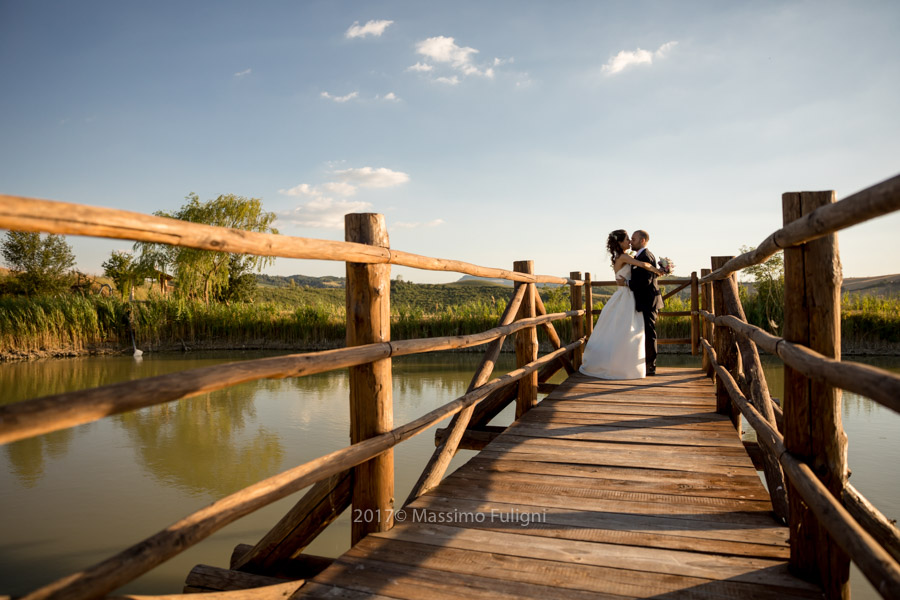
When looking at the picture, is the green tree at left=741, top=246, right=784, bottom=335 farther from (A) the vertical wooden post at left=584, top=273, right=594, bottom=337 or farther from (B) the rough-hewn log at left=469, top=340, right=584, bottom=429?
(B) the rough-hewn log at left=469, top=340, right=584, bottom=429

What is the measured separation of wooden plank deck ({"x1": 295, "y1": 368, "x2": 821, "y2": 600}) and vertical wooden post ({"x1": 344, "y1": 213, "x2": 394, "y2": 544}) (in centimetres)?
12

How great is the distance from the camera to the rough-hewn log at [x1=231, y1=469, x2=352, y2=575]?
82.3 inches

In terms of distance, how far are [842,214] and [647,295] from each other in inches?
176

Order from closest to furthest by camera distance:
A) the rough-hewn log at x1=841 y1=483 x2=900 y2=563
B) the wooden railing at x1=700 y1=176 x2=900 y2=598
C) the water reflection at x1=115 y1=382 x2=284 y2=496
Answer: the wooden railing at x1=700 y1=176 x2=900 y2=598 < the rough-hewn log at x1=841 y1=483 x2=900 y2=563 < the water reflection at x1=115 y1=382 x2=284 y2=496

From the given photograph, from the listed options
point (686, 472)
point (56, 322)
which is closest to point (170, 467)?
point (686, 472)

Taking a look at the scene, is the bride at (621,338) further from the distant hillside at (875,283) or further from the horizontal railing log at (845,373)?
the distant hillside at (875,283)

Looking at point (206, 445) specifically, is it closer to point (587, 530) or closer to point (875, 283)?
point (587, 530)

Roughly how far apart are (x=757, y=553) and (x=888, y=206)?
1.26 m

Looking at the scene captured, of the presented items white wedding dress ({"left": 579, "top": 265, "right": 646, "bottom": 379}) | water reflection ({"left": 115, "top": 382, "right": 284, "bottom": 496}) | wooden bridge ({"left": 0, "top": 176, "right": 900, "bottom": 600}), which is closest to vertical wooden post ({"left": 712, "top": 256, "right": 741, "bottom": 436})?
wooden bridge ({"left": 0, "top": 176, "right": 900, "bottom": 600})

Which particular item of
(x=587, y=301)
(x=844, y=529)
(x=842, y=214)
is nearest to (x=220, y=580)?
(x=844, y=529)

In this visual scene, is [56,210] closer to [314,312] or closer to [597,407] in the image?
[597,407]

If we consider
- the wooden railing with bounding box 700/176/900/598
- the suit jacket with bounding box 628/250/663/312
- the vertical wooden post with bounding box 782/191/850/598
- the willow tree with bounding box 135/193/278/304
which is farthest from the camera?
the willow tree with bounding box 135/193/278/304

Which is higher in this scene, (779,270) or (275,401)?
(779,270)

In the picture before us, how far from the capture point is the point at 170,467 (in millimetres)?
5395
